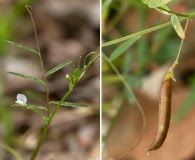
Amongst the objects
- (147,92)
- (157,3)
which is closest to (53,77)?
(147,92)

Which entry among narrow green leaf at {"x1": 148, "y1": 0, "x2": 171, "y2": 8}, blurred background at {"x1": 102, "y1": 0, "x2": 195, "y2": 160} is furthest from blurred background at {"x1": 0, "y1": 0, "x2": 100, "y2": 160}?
narrow green leaf at {"x1": 148, "y1": 0, "x2": 171, "y2": 8}

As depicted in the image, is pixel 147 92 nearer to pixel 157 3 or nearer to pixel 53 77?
pixel 53 77

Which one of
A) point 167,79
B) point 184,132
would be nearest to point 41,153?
point 184,132

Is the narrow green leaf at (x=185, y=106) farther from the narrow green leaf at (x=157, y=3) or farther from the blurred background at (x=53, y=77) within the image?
the narrow green leaf at (x=157, y=3)

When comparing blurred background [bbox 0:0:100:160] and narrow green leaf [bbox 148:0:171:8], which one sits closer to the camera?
narrow green leaf [bbox 148:0:171:8]

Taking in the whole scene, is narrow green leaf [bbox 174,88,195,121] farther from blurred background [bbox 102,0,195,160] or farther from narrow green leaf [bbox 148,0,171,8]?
narrow green leaf [bbox 148,0,171,8]

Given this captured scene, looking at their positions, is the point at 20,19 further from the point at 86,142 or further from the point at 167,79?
the point at 167,79
